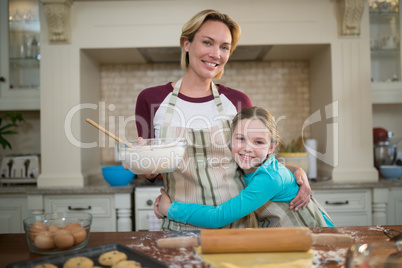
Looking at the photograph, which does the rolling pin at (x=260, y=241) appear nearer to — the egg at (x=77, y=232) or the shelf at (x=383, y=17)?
the egg at (x=77, y=232)

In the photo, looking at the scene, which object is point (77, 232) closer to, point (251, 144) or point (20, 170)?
point (251, 144)

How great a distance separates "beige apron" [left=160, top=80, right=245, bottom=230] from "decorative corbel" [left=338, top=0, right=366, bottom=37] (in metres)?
1.80

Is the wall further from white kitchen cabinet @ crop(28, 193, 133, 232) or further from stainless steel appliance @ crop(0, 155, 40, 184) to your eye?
white kitchen cabinet @ crop(28, 193, 133, 232)

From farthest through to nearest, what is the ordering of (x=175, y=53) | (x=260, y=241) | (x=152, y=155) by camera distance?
(x=175, y=53) < (x=152, y=155) < (x=260, y=241)

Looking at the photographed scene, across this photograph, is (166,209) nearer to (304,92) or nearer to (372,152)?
(372,152)

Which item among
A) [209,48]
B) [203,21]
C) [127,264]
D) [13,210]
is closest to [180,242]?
[127,264]

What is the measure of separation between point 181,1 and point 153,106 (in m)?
1.59

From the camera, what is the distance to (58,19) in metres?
2.78

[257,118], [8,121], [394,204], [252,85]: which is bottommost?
[394,204]

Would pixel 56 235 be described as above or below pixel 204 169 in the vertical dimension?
below

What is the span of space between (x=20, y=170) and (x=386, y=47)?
3.43 meters

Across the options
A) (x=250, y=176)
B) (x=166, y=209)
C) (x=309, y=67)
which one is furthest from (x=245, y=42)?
(x=166, y=209)

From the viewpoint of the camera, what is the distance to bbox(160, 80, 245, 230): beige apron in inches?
59.5

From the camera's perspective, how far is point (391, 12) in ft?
10.1
